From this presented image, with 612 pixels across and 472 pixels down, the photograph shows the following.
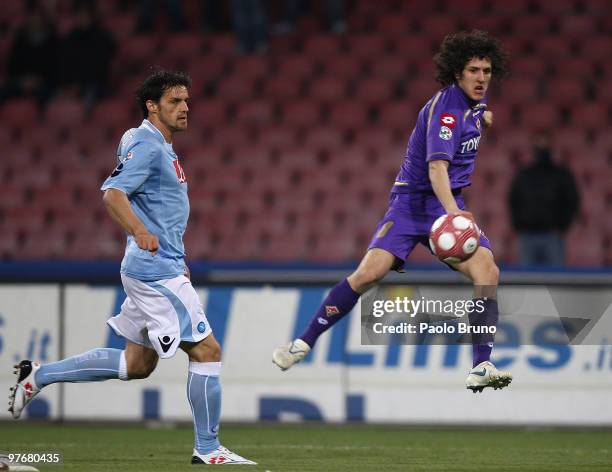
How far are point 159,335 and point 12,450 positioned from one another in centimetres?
162

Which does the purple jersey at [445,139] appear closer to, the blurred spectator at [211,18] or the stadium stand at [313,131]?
the stadium stand at [313,131]

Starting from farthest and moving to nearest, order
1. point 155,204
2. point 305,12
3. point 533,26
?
point 305,12
point 533,26
point 155,204

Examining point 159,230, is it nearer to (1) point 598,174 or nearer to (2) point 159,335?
Answer: (2) point 159,335

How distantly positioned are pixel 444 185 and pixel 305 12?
9.05 m

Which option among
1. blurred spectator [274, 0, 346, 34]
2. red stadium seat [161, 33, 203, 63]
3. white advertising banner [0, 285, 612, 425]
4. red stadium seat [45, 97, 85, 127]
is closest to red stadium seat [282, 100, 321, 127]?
blurred spectator [274, 0, 346, 34]

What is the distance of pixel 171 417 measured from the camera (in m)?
9.48

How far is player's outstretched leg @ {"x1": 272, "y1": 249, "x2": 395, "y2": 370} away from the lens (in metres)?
6.83

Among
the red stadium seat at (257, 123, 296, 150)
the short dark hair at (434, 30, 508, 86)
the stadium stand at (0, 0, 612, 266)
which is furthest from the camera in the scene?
the red stadium seat at (257, 123, 296, 150)

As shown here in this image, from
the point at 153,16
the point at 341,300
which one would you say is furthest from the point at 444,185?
the point at 153,16

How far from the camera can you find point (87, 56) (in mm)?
14070

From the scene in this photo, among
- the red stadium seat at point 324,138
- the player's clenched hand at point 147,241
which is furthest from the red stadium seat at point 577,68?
the player's clenched hand at point 147,241

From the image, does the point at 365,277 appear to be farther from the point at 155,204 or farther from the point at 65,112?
the point at 65,112

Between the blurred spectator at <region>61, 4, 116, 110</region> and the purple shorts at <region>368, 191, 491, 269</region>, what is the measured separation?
7.83 meters

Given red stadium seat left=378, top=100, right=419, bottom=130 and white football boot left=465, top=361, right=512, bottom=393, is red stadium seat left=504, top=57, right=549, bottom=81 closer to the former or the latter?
red stadium seat left=378, top=100, right=419, bottom=130
